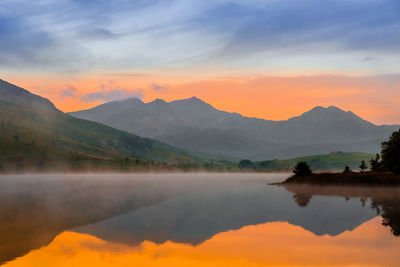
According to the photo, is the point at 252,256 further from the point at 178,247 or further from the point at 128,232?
the point at 128,232

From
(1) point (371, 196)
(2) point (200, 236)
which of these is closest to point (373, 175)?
(1) point (371, 196)

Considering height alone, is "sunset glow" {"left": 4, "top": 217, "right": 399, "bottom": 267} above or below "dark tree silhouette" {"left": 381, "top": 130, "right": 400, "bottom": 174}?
below

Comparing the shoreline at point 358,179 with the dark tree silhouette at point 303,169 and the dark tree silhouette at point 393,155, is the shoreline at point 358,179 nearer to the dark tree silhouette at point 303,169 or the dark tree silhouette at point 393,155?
the dark tree silhouette at point 303,169

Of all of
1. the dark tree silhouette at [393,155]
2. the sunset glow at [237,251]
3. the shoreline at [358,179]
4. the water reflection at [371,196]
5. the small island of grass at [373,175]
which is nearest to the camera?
the sunset glow at [237,251]

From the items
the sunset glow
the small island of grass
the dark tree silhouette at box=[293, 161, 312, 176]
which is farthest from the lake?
the dark tree silhouette at box=[293, 161, 312, 176]

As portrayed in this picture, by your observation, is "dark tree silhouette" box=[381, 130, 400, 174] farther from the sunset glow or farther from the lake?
the sunset glow

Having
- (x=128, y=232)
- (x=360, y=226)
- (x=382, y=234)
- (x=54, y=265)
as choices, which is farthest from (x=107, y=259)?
(x=360, y=226)

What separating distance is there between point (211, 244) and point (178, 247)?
2.96 metres

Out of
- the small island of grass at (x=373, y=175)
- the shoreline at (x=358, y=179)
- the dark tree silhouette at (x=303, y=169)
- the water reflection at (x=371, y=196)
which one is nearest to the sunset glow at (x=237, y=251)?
A: the water reflection at (x=371, y=196)

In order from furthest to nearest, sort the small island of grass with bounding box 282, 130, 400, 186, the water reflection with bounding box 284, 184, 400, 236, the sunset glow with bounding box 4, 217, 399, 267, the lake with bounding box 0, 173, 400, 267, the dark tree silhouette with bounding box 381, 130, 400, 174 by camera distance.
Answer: the dark tree silhouette with bounding box 381, 130, 400, 174, the small island of grass with bounding box 282, 130, 400, 186, the water reflection with bounding box 284, 184, 400, 236, the lake with bounding box 0, 173, 400, 267, the sunset glow with bounding box 4, 217, 399, 267

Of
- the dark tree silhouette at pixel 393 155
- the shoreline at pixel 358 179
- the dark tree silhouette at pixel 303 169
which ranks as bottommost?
the shoreline at pixel 358 179

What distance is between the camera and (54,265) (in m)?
29.0

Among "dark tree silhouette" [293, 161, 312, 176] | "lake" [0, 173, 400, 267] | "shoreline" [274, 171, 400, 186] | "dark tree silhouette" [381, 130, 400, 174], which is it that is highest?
"dark tree silhouette" [381, 130, 400, 174]

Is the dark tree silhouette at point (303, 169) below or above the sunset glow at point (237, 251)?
above
